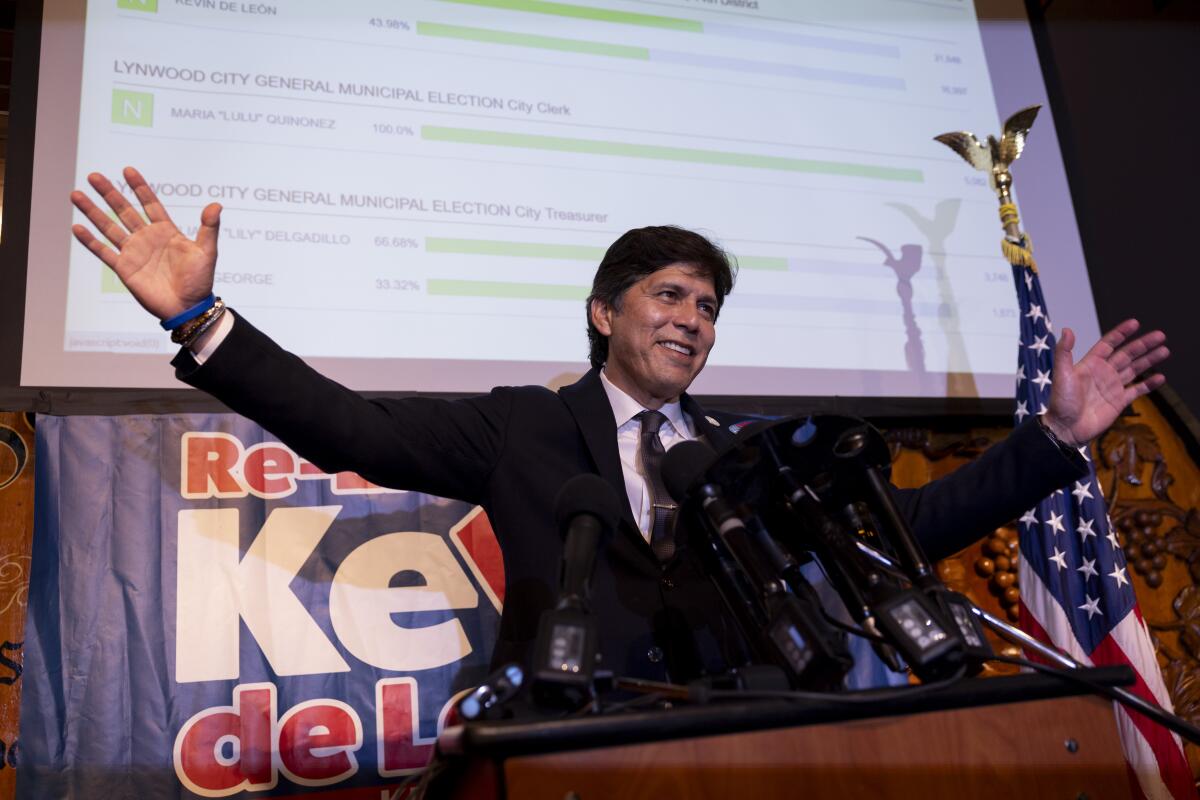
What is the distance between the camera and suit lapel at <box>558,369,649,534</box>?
6.24ft

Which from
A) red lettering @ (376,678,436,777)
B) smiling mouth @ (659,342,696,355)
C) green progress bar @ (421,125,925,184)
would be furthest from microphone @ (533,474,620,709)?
green progress bar @ (421,125,925,184)

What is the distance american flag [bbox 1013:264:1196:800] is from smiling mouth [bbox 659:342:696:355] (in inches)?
51.5

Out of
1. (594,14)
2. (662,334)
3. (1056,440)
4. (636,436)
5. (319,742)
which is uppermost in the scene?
(594,14)

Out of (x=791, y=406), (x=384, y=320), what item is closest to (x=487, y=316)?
(x=384, y=320)

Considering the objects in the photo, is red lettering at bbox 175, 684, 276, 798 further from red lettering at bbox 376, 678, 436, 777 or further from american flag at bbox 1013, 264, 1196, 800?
american flag at bbox 1013, 264, 1196, 800

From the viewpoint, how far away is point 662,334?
85.3 inches

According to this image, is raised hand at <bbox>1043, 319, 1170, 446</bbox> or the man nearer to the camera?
the man

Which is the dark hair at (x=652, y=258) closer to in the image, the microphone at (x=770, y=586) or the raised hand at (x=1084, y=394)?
the raised hand at (x=1084, y=394)

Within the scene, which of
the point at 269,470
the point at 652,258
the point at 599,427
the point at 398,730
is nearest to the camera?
the point at 599,427

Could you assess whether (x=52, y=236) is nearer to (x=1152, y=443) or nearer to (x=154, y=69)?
(x=154, y=69)

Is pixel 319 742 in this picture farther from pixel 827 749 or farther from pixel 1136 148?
pixel 1136 148

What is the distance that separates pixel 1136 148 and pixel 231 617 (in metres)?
3.98

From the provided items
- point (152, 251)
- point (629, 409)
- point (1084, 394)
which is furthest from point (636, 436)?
point (152, 251)

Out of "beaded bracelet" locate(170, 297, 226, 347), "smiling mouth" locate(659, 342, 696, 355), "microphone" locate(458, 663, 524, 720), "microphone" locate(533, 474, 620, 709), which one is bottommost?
"microphone" locate(458, 663, 524, 720)
